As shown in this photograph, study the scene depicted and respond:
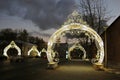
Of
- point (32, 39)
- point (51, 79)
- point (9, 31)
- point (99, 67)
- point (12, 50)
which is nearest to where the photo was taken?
point (51, 79)

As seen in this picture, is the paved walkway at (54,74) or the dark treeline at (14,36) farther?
the dark treeline at (14,36)

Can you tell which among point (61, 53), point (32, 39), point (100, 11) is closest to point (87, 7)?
point (100, 11)

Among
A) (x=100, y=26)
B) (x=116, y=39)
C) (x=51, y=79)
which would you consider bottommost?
(x=51, y=79)

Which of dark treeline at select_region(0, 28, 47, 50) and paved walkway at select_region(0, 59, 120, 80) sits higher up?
dark treeline at select_region(0, 28, 47, 50)

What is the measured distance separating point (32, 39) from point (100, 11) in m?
127

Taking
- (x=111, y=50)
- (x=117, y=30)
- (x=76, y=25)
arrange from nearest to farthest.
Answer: (x=76, y=25) < (x=117, y=30) < (x=111, y=50)

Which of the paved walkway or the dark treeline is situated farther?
the dark treeline

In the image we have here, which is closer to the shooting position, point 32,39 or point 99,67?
point 99,67

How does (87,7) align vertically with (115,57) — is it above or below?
above

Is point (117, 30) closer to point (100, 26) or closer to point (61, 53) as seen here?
point (100, 26)

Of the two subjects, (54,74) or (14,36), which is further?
(14,36)

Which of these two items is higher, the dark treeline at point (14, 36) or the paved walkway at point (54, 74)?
the dark treeline at point (14, 36)

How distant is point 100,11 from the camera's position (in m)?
64.5

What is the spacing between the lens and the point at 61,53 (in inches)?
6063
